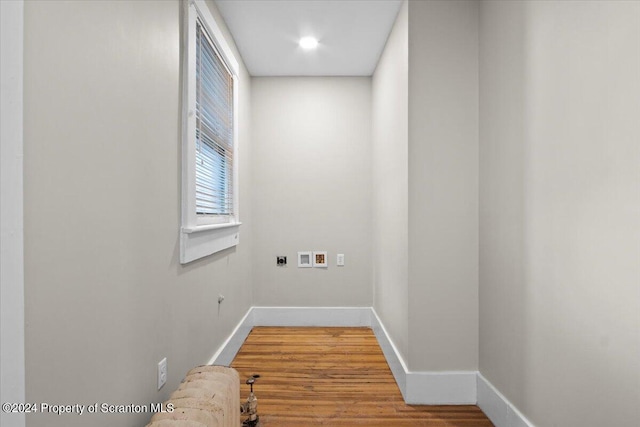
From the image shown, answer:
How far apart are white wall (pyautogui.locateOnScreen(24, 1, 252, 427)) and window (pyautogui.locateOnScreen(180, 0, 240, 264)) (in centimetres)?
9

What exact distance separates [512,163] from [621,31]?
69 centimetres

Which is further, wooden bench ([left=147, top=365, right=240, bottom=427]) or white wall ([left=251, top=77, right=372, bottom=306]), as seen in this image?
white wall ([left=251, top=77, right=372, bottom=306])

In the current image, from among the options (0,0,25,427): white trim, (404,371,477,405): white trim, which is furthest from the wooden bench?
(404,371,477,405): white trim

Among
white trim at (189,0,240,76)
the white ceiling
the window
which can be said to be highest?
the white ceiling

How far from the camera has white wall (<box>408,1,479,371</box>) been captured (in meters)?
2.12

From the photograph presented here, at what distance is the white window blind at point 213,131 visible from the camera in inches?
85.4

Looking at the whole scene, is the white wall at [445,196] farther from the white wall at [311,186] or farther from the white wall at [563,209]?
the white wall at [311,186]

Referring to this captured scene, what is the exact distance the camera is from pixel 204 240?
209 cm

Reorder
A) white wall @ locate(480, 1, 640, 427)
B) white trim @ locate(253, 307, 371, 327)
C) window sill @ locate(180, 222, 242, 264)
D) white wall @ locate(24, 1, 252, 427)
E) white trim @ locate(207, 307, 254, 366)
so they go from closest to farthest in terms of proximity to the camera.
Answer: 1. white wall @ locate(24, 1, 252, 427)
2. white wall @ locate(480, 1, 640, 427)
3. window sill @ locate(180, 222, 242, 264)
4. white trim @ locate(207, 307, 254, 366)
5. white trim @ locate(253, 307, 371, 327)

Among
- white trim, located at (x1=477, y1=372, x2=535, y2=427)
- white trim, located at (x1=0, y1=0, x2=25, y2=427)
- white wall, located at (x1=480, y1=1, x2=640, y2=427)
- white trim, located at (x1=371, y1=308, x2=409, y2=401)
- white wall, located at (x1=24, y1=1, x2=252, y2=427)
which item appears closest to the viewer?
white trim, located at (x1=0, y1=0, x2=25, y2=427)

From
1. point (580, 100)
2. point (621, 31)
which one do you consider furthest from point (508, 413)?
point (621, 31)

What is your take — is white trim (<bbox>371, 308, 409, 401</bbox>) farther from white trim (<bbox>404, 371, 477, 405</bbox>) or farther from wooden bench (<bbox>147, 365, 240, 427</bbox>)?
wooden bench (<bbox>147, 365, 240, 427</bbox>)

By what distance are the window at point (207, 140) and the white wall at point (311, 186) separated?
2.34 ft

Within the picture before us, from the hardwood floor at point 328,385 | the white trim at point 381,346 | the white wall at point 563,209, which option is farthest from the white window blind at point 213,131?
the white wall at point 563,209
